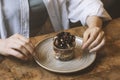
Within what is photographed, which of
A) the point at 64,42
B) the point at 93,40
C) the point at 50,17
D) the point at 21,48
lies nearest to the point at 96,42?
the point at 93,40

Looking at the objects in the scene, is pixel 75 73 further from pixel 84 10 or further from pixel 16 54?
pixel 84 10

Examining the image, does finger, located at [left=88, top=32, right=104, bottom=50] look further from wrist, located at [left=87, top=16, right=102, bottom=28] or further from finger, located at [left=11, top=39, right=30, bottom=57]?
finger, located at [left=11, top=39, right=30, bottom=57]

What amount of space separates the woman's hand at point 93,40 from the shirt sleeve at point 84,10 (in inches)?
7.3

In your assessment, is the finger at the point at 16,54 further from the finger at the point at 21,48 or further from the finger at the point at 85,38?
the finger at the point at 85,38

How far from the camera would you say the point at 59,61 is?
3.08 ft

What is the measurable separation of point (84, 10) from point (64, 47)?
1.23 ft

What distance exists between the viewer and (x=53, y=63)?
0.93 m

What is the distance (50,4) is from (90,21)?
279mm

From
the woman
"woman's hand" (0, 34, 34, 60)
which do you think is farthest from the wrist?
"woman's hand" (0, 34, 34, 60)

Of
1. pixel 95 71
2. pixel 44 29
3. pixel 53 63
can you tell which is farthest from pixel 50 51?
Answer: pixel 44 29

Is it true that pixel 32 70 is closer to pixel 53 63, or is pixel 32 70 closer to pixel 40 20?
pixel 53 63

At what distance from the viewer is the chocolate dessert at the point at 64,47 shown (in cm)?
92

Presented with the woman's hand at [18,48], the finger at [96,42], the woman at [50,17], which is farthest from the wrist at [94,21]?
the woman's hand at [18,48]

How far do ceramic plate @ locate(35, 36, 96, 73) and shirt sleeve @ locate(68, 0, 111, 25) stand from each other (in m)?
0.22
